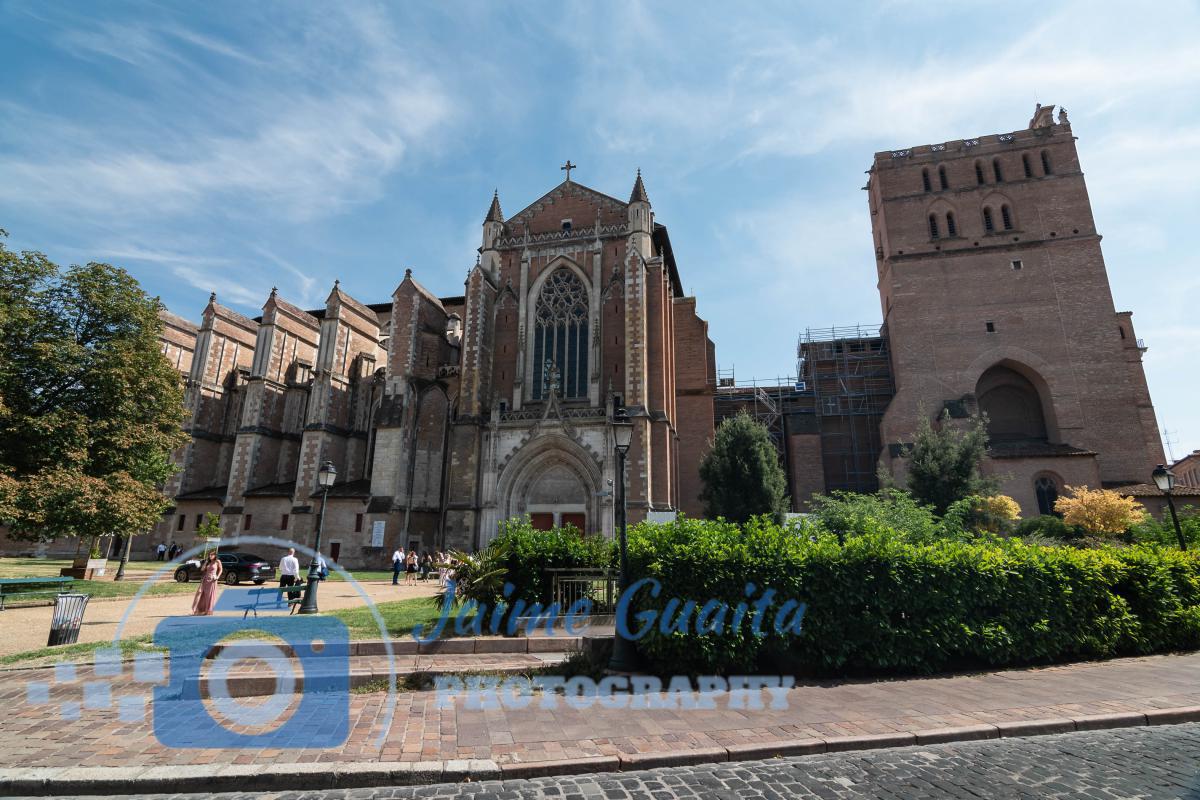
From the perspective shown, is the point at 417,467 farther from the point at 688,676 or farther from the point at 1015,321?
the point at 1015,321

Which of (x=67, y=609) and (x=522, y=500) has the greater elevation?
(x=522, y=500)

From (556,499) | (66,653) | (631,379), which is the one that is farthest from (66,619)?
(631,379)

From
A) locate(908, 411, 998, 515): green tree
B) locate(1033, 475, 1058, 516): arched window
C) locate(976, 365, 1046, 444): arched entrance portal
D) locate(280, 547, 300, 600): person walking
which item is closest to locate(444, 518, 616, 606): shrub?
locate(280, 547, 300, 600): person walking

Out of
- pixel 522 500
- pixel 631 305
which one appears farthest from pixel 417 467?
pixel 631 305

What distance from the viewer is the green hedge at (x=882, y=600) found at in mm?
8312

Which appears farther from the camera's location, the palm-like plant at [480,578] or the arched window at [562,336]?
the arched window at [562,336]

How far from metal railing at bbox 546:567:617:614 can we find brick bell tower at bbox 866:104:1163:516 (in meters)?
25.3

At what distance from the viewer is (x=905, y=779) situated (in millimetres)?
4895

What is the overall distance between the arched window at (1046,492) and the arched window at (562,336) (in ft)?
79.1

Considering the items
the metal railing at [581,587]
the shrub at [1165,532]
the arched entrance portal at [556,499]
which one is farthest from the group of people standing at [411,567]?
the shrub at [1165,532]

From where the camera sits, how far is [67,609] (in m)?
9.86

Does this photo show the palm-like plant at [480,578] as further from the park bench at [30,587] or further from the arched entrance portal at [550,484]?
the arched entrance portal at [550,484]

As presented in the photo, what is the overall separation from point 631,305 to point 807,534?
19.3 meters

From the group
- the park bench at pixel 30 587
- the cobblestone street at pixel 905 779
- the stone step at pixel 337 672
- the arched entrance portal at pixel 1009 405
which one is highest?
the arched entrance portal at pixel 1009 405
